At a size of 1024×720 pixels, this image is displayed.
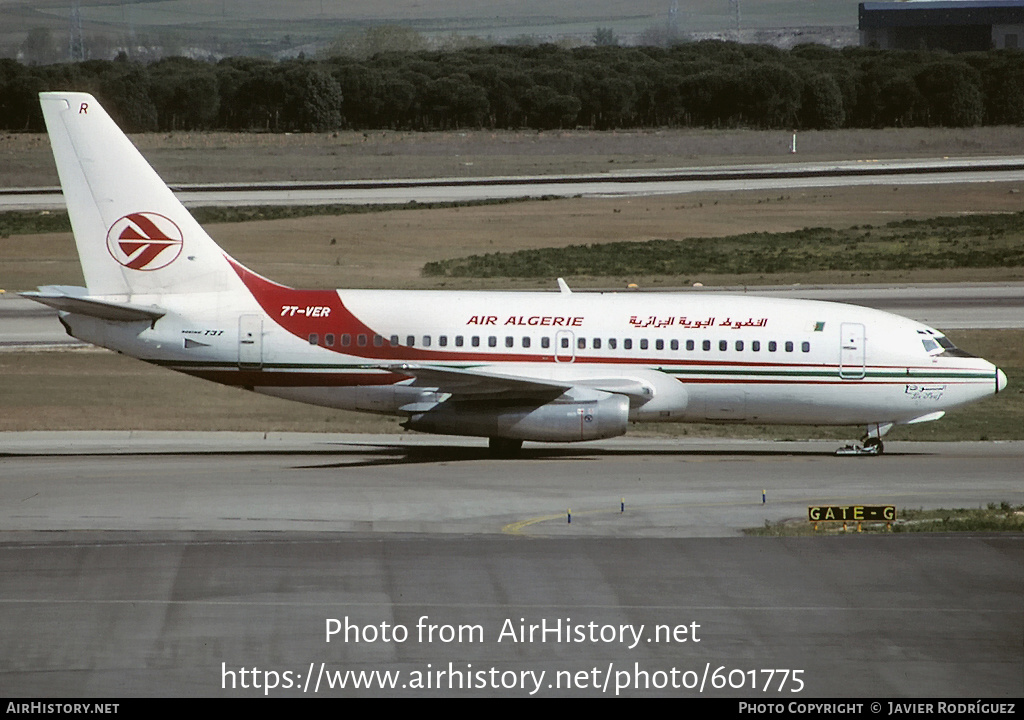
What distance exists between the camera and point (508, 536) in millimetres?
24125

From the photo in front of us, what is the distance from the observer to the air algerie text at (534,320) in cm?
3384

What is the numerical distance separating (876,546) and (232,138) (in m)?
104

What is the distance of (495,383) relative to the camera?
3219 cm

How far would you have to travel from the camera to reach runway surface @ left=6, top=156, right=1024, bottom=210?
292 ft

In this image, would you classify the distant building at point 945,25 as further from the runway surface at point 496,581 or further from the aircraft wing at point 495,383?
the runway surface at point 496,581

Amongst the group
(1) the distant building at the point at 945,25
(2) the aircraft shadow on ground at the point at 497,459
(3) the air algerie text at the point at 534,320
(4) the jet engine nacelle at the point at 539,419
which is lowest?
(2) the aircraft shadow on ground at the point at 497,459

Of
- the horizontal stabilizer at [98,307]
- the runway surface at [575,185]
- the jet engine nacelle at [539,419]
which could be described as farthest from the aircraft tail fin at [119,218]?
the runway surface at [575,185]

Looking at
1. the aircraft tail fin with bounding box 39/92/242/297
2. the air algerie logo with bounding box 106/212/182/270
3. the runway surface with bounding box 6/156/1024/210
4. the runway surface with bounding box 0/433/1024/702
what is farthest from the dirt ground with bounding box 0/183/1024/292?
A: the runway surface with bounding box 0/433/1024/702

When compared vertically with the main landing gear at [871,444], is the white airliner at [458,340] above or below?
above

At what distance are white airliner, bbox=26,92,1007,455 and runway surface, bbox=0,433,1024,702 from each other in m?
2.19

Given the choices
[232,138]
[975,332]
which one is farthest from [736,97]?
[975,332]

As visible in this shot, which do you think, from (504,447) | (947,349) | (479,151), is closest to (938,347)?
(947,349)

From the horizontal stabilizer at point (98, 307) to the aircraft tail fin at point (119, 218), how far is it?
84 centimetres
